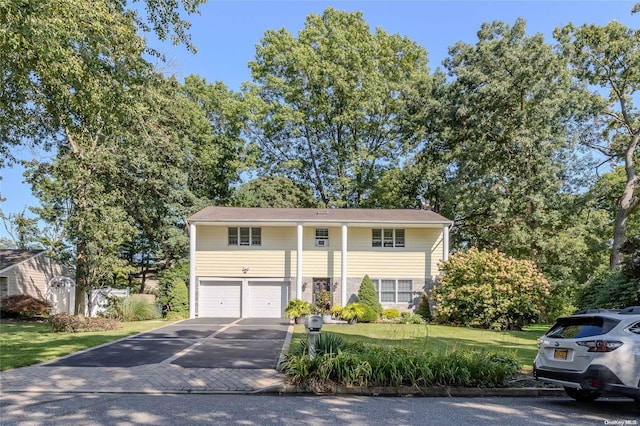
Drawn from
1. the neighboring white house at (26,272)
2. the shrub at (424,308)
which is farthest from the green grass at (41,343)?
the shrub at (424,308)

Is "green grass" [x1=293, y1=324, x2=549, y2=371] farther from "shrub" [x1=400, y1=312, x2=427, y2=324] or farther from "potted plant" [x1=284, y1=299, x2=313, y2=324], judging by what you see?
"shrub" [x1=400, y1=312, x2=427, y2=324]

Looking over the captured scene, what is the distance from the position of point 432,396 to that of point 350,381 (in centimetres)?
141

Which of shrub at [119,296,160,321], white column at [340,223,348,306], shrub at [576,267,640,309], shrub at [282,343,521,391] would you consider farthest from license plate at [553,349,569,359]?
shrub at [119,296,160,321]

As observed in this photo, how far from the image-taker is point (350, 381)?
7.83 meters

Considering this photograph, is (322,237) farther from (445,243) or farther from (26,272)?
(26,272)

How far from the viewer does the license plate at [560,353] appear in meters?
6.55

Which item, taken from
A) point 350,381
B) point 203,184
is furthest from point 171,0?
point 203,184

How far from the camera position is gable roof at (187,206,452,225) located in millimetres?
22953

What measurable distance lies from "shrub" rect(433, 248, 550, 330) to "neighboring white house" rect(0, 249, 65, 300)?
2381cm

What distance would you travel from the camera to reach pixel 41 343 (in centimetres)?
1334

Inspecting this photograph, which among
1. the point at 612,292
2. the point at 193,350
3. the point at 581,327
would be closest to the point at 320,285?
the point at 193,350

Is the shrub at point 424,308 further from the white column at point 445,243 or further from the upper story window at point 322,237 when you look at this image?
the upper story window at point 322,237

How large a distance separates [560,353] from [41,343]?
540 inches

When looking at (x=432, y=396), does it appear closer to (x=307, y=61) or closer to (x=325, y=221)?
(x=325, y=221)
